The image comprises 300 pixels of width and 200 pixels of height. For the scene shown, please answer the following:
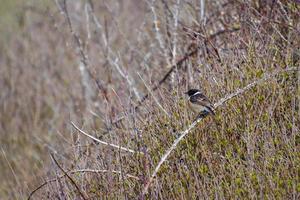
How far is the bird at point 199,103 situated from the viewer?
5.31 metres

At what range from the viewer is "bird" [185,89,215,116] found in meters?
Result: 5.31

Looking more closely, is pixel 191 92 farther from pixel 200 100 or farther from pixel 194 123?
pixel 194 123

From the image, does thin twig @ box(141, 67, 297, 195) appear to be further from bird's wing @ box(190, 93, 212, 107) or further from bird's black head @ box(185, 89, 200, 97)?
bird's black head @ box(185, 89, 200, 97)

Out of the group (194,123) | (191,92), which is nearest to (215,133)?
(194,123)

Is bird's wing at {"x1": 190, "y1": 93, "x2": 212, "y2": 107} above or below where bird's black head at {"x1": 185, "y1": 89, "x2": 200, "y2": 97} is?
below

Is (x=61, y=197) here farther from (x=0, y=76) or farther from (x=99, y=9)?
(x=99, y=9)

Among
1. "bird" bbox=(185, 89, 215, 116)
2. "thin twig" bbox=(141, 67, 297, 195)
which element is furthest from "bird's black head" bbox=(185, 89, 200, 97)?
"thin twig" bbox=(141, 67, 297, 195)

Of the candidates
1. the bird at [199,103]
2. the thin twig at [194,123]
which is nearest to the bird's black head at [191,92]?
the bird at [199,103]

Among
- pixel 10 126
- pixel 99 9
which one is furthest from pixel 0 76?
pixel 99 9

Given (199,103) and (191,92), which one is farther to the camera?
(191,92)

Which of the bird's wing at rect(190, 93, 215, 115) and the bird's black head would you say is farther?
the bird's black head

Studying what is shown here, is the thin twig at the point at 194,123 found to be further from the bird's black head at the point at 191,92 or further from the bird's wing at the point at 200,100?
the bird's black head at the point at 191,92

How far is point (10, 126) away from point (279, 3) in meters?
6.93

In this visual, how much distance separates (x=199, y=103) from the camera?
531 centimetres
